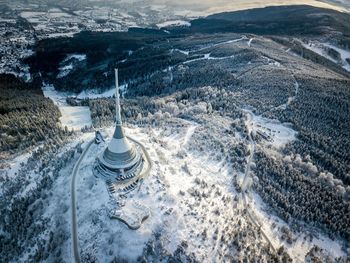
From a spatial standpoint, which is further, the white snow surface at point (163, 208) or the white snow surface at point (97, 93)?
the white snow surface at point (97, 93)

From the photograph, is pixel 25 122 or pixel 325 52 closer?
pixel 25 122

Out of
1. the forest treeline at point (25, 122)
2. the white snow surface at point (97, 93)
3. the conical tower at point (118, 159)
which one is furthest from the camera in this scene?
the white snow surface at point (97, 93)

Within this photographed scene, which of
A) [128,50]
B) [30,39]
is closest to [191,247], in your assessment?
[128,50]

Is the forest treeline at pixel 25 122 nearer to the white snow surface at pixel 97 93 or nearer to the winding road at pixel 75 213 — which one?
the winding road at pixel 75 213

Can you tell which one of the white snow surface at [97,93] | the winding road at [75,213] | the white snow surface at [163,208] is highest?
the white snow surface at [163,208]

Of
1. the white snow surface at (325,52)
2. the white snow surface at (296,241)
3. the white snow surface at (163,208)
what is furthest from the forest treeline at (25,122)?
the white snow surface at (325,52)

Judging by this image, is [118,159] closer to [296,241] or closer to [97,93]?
[296,241]

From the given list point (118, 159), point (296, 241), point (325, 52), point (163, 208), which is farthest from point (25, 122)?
point (325, 52)

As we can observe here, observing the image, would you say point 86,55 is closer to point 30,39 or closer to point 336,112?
point 30,39
